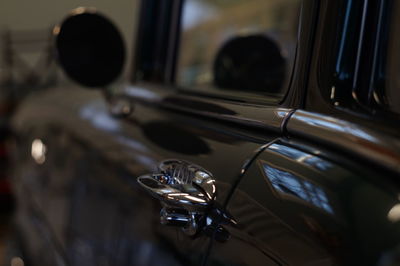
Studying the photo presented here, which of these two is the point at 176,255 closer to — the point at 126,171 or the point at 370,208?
the point at 126,171

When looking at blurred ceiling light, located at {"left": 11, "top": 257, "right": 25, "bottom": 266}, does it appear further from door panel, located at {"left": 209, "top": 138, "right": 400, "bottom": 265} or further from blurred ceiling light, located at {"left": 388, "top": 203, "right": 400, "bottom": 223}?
blurred ceiling light, located at {"left": 388, "top": 203, "right": 400, "bottom": 223}

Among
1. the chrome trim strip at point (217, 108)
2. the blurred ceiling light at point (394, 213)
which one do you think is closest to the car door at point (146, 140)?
the chrome trim strip at point (217, 108)

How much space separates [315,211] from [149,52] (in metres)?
1.02

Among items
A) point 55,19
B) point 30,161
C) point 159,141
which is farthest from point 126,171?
point 55,19

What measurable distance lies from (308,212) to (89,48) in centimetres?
97

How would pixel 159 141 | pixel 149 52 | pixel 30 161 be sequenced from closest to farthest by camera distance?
1. pixel 159 141
2. pixel 149 52
3. pixel 30 161

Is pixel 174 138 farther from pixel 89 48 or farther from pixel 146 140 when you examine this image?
pixel 89 48

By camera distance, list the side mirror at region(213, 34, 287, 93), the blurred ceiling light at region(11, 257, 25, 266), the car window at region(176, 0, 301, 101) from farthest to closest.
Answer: the blurred ceiling light at region(11, 257, 25, 266) → the side mirror at region(213, 34, 287, 93) → the car window at region(176, 0, 301, 101)

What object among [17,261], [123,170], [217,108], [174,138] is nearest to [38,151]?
[17,261]

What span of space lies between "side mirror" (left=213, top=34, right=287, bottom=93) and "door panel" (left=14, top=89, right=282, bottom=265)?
1.64 ft

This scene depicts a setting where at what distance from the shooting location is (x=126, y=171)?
101cm

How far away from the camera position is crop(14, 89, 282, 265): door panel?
0.77 metres

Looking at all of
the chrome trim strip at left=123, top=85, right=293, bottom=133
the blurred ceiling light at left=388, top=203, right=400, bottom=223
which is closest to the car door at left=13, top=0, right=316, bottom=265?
the chrome trim strip at left=123, top=85, right=293, bottom=133

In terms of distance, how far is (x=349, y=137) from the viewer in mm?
569
